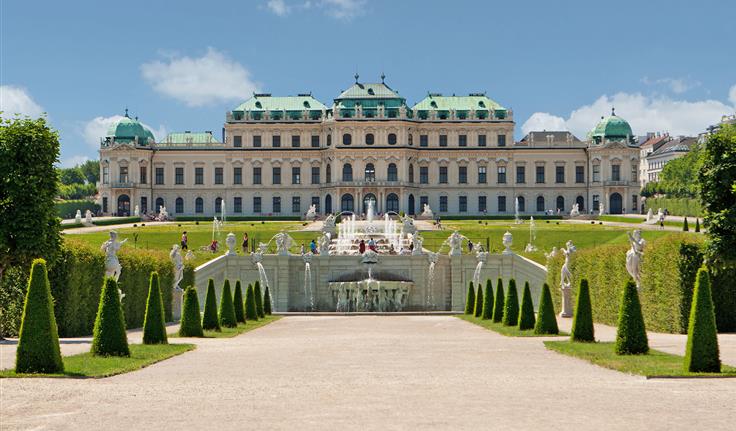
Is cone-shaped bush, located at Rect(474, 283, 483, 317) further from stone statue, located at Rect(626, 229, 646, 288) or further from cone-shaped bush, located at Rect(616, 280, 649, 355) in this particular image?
cone-shaped bush, located at Rect(616, 280, 649, 355)

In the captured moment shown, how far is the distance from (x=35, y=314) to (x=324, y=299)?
27.6 m

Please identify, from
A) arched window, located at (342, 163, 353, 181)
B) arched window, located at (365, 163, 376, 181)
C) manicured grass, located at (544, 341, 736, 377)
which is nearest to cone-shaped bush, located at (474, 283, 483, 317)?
manicured grass, located at (544, 341, 736, 377)

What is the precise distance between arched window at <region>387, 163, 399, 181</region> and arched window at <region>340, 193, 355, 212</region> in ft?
13.1

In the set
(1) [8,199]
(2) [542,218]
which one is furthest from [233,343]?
(2) [542,218]

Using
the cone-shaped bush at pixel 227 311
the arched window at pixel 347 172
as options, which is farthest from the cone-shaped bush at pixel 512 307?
the arched window at pixel 347 172

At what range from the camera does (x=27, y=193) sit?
22672mm

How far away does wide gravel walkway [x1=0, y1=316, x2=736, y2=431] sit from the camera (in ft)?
33.3

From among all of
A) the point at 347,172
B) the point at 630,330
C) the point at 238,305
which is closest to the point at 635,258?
the point at 630,330

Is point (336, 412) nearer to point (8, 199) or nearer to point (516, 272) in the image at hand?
point (8, 199)

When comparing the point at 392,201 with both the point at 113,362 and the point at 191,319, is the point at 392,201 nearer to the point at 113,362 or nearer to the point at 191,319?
the point at 191,319

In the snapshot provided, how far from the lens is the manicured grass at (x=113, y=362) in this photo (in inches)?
544

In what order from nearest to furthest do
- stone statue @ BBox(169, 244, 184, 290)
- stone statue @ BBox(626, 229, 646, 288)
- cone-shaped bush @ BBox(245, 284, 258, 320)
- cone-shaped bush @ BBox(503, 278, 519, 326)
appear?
stone statue @ BBox(626, 229, 646, 288) < cone-shaped bush @ BBox(503, 278, 519, 326) < cone-shaped bush @ BBox(245, 284, 258, 320) < stone statue @ BBox(169, 244, 184, 290)

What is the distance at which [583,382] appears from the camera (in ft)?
42.7

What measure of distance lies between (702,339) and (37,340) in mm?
8531
